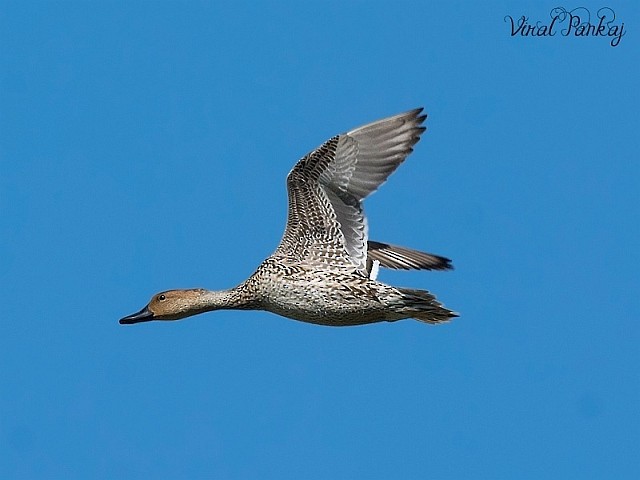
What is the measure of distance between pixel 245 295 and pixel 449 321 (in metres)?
1.74

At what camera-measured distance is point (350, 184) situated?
13.0 metres

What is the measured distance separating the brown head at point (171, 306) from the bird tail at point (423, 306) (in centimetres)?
194

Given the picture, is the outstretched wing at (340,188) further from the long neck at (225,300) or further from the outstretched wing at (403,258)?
the outstretched wing at (403,258)

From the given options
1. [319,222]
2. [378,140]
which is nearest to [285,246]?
[319,222]

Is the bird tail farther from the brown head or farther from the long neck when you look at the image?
the brown head

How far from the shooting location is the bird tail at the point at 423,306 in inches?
486

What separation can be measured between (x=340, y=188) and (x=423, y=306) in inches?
52.8

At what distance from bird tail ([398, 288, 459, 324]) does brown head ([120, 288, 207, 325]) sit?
194cm

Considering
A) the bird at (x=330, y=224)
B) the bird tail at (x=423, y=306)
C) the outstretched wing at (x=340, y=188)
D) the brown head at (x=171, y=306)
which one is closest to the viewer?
the bird tail at (x=423, y=306)

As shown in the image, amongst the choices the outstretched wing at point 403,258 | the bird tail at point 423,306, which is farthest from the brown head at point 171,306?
the bird tail at point 423,306

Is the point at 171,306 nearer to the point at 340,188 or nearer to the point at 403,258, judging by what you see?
the point at 340,188

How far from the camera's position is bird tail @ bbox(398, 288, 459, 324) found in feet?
40.5

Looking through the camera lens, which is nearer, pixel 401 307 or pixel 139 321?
pixel 401 307

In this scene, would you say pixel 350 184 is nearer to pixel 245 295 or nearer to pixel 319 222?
pixel 319 222
